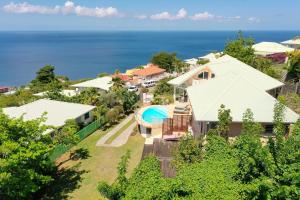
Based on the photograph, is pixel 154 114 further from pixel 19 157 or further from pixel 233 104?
pixel 19 157

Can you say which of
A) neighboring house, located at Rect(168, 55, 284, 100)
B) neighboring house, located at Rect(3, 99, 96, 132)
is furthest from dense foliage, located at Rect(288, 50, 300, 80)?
neighboring house, located at Rect(3, 99, 96, 132)

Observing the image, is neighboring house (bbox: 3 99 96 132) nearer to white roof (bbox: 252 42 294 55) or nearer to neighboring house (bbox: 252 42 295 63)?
neighboring house (bbox: 252 42 295 63)

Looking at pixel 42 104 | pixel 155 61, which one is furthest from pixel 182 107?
pixel 155 61

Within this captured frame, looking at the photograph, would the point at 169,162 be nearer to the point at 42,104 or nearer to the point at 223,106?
the point at 223,106

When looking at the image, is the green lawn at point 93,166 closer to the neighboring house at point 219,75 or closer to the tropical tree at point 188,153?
the tropical tree at point 188,153

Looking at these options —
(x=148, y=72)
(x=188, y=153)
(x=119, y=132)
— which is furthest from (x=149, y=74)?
(x=188, y=153)

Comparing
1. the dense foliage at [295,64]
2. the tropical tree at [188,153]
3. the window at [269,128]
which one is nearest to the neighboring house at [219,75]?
the dense foliage at [295,64]
